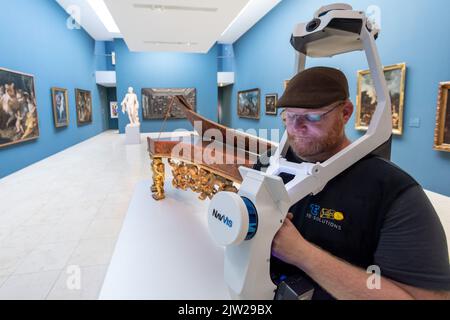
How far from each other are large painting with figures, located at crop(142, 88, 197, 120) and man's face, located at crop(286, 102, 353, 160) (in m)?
17.1

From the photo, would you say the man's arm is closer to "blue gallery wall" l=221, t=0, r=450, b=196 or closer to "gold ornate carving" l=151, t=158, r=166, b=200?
"gold ornate carving" l=151, t=158, r=166, b=200

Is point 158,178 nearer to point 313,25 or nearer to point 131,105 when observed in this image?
point 313,25

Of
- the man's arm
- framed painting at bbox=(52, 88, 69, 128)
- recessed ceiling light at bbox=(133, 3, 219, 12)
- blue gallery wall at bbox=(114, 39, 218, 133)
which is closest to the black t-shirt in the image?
the man's arm

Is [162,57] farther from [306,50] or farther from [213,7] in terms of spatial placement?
[306,50]

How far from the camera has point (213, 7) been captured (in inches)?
373

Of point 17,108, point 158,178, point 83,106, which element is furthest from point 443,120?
point 83,106

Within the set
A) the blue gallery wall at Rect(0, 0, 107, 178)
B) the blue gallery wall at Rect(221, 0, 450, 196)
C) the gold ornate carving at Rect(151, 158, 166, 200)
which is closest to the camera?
the gold ornate carving at Rect(151, 158, 166, 200)

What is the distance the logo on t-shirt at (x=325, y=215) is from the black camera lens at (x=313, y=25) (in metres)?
0.72

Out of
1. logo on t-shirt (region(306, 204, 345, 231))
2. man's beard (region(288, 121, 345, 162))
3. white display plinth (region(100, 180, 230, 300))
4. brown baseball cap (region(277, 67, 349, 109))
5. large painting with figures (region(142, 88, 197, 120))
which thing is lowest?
white display plinth (region(100, 180, 230, 300))

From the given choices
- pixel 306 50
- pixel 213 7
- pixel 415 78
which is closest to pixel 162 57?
pixel 213 7

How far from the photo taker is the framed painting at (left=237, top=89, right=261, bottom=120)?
50.1 ft

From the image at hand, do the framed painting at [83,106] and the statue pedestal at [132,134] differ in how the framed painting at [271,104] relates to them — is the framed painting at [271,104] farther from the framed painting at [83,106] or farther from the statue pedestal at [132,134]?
the framed painting at [83,106]

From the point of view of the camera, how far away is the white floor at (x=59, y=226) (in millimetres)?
2881

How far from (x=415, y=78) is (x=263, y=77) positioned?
9.25 meters
